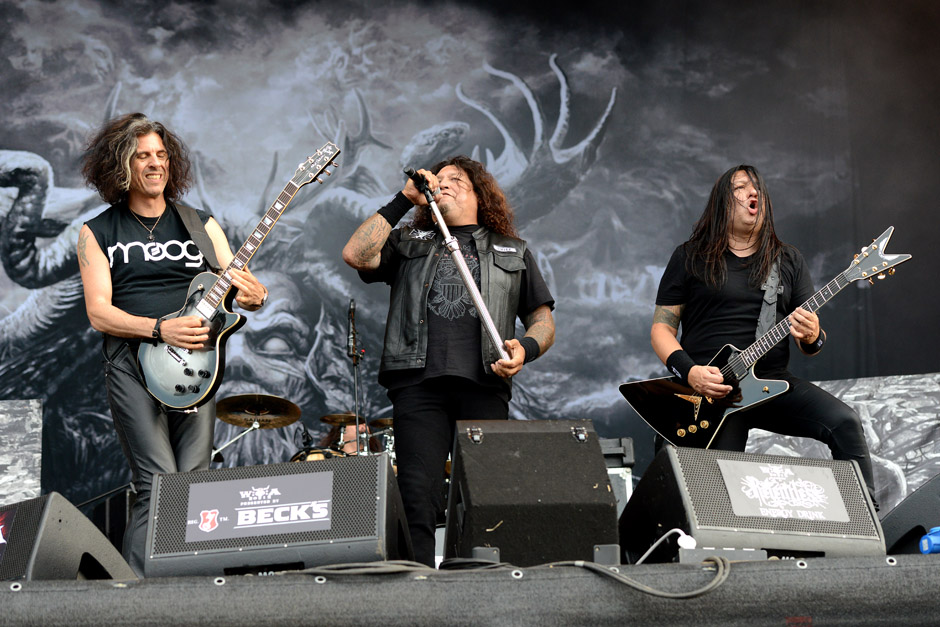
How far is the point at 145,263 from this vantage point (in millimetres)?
3176

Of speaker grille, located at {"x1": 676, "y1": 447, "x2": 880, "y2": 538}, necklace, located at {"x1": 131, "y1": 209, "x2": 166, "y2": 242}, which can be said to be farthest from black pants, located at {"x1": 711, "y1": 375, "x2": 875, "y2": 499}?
necklace, located at {"x1": 131, "y1": 209, "x2": 166, "y2": 242}

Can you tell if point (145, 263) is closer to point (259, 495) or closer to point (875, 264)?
point (259, 495)

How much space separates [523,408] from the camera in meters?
6.69

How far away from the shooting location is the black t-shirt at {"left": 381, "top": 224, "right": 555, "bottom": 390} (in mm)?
3232

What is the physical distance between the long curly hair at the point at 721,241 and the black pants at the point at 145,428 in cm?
185

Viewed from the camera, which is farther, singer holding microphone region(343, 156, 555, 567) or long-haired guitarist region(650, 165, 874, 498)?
long-haired guitarist region(650, 165, 874, 498)

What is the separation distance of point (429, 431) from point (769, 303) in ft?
4.50

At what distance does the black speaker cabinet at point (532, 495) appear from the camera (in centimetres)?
205

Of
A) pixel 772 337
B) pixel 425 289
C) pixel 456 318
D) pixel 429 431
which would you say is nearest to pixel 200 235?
pixel 425 289

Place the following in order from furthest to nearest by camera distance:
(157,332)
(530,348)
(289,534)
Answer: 1. (530,348)
2. (157,332)
3. (289,534)

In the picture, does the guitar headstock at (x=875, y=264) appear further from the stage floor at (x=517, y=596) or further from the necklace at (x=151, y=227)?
the necklace at (x=151, y=227)

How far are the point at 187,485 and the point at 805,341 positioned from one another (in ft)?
7.71

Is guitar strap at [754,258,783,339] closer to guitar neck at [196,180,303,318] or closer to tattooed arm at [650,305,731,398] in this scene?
tattooed arm at [650,305,731,398]

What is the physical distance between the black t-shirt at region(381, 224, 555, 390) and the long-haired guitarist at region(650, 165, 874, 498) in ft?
1.75
